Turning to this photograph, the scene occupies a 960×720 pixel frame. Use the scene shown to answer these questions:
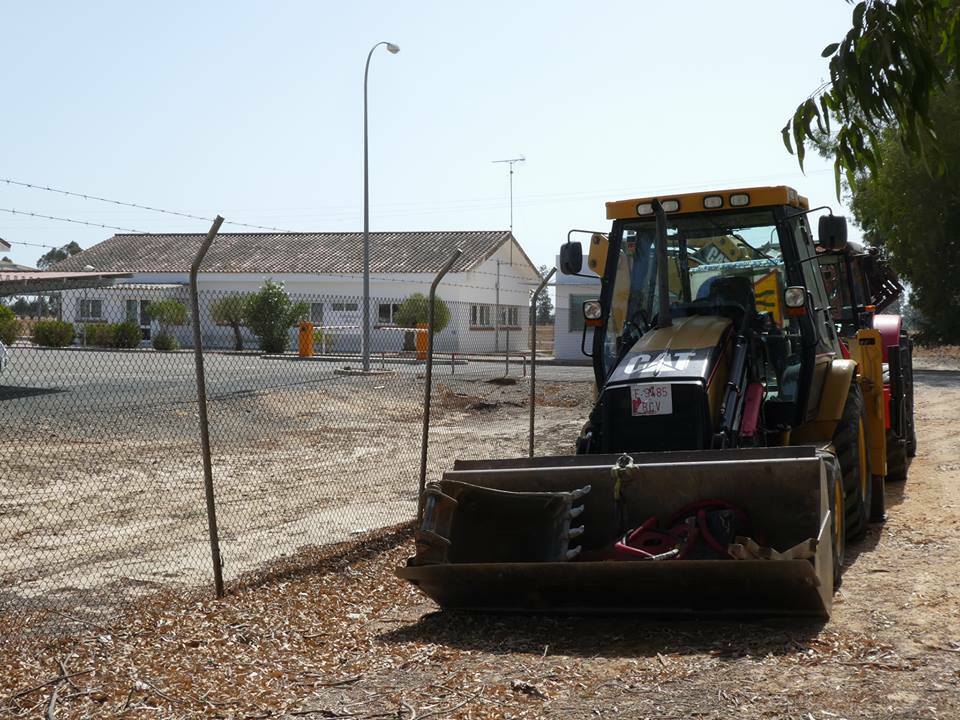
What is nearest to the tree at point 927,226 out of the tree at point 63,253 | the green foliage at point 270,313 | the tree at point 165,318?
the green foliage at point 270,313

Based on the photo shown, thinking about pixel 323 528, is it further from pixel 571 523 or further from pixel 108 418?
pixel 108 418

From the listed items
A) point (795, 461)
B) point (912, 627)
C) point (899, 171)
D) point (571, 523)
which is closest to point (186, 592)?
point (571, 523)

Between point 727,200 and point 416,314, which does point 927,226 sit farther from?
point 727,200

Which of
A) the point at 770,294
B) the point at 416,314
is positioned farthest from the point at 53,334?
the point at 770,294

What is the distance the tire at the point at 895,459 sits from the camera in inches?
425

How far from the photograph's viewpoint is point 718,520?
243 inches

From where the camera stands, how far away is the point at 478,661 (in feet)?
17.8

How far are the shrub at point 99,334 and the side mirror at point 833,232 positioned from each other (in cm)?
1609

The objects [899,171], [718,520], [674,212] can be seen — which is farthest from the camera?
[899,171]

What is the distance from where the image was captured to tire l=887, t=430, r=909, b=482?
10796 millimetres

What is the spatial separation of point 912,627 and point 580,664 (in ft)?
5.95

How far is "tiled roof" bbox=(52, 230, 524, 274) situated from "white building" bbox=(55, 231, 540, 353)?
0.14 ft

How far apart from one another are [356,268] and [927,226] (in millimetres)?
21165

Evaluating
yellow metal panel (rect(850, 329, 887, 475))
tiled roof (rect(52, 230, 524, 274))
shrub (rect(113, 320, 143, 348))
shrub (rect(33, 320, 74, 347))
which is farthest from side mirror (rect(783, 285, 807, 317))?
tiled roof (rect(52, 230, 524, 274))
